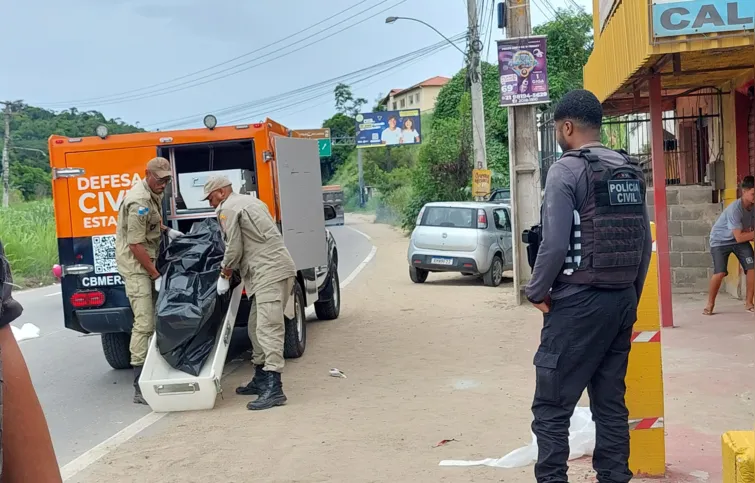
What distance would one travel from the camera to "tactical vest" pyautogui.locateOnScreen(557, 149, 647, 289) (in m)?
3.99

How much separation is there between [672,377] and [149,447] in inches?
178

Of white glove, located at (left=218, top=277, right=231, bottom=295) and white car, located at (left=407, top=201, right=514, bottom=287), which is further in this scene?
white car, located at (left=407, top=201, right=514, bottom=287)

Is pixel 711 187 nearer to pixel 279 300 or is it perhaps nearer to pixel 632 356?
pixel 279 300

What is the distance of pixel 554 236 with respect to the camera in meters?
3.98

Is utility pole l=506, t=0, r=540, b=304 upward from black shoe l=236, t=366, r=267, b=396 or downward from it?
upward

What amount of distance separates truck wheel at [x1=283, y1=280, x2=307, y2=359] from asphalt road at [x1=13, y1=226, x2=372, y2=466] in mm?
1696

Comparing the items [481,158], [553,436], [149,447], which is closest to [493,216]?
[481,158]

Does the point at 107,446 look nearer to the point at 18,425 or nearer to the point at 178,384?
the point at 178,384

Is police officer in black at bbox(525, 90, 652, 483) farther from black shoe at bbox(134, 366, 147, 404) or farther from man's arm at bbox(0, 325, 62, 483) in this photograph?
black shoe at bbox(134, 366, 147, 404)

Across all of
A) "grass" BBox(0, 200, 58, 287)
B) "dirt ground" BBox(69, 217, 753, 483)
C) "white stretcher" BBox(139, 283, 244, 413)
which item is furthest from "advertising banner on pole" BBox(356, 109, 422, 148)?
"white stretcher" BBox(139, 283, 244, 413)

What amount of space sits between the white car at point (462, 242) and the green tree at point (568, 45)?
23766 mm

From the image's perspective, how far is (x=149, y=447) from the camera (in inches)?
238

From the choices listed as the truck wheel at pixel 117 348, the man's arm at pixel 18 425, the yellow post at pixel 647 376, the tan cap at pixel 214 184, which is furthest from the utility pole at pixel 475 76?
the man's arm at pixel 18 425

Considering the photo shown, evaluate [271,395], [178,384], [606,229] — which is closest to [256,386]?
[271,395]
